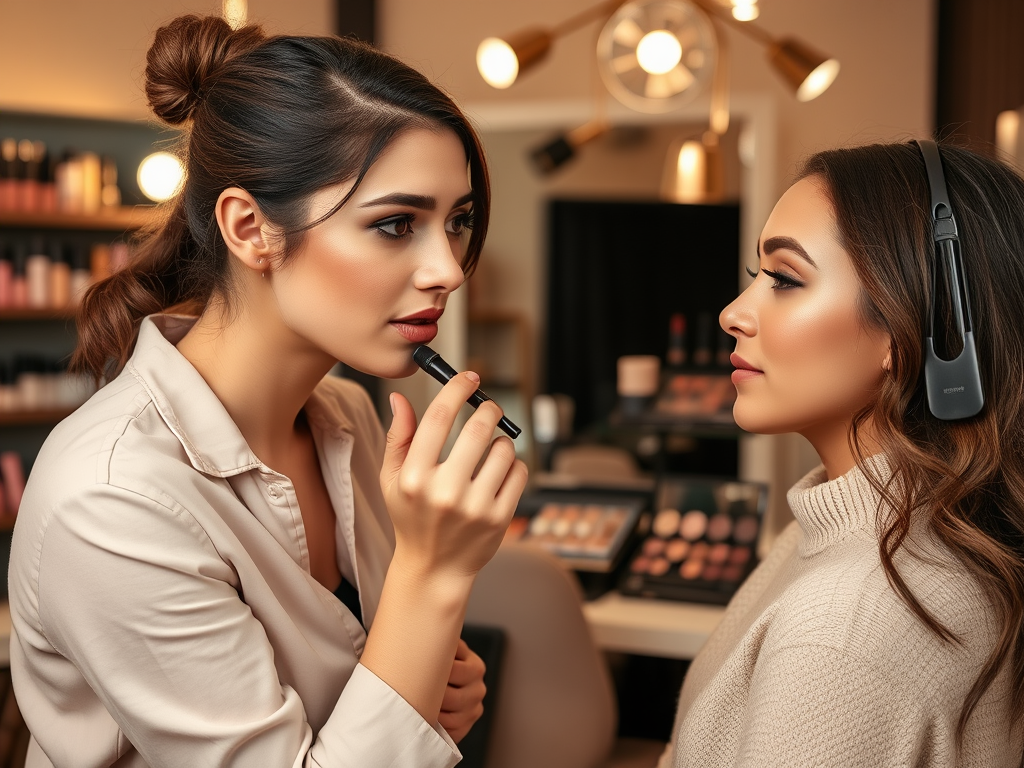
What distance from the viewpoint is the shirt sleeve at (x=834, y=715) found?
73cm

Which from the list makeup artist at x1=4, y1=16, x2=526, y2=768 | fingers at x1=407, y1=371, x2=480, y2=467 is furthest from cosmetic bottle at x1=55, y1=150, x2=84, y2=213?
fingers at x1=407, y1=371, x2=480, y2=467

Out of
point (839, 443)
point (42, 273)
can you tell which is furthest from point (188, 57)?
point (42, 273)

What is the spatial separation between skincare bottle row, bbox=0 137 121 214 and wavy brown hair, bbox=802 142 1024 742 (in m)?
2.20

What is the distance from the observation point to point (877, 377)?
0.89 metres

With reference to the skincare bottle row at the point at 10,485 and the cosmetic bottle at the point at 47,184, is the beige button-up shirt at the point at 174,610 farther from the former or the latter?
the cosmetic bottle at the point at 47,184

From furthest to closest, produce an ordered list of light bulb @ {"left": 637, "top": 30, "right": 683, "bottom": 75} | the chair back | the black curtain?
the black curtain
light bulb @ {"left": 637, "top": 30, "right": 683, "bottom": 75}
the chair back

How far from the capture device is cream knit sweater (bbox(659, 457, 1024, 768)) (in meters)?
0.73

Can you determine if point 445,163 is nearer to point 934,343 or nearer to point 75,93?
point 934,343

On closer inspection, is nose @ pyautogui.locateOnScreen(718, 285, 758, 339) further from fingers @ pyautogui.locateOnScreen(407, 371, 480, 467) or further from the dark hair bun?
the dark hair bun

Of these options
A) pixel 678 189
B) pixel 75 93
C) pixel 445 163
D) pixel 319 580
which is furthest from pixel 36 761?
pixel 75 93

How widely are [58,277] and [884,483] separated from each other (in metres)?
2.23

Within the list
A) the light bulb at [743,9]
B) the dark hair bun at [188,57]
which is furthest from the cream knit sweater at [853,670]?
the light bulb at [743,9]

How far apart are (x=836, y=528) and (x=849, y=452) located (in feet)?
0.30

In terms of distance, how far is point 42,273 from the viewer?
2.41 metres
